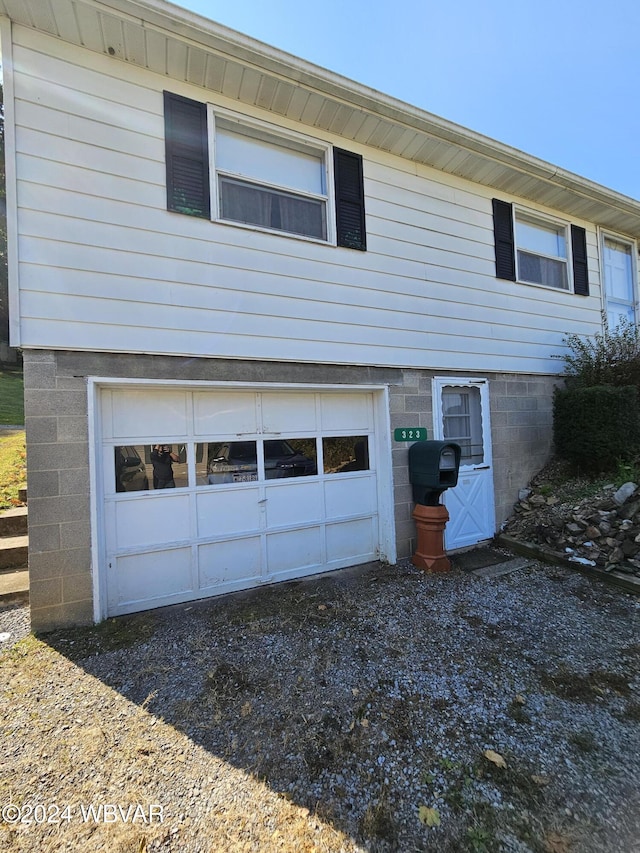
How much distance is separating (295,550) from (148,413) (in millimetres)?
2110

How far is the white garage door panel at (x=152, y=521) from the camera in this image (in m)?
3.45

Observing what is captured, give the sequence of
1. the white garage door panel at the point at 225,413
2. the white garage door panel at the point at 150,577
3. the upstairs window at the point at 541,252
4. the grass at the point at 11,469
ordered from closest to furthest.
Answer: the white garage door panel at the point at 150,577 → the white garage door panel at the point at 225,413 → the grass at the point at 11,469 → the upstairs window at the point at 541,252

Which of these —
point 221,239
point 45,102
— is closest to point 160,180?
point 221,239

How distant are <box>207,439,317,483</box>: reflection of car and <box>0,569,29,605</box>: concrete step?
200 cm

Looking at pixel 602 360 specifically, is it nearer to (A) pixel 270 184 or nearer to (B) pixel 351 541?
(B) pixel 351 541

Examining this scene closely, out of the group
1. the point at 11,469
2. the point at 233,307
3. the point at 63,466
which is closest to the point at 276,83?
the point at 233,307

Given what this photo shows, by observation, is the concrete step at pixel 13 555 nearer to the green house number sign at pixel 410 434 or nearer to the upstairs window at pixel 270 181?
the upstairs window at pixel 270 181

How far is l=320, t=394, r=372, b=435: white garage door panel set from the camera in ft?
14.3

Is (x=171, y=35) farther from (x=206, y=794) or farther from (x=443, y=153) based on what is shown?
(x=206, y=794)

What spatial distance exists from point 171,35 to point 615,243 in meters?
7.54

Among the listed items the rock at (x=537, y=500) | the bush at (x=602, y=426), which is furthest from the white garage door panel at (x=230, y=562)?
the bush at (x=602, y=426)

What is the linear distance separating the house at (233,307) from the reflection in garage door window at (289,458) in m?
0.02

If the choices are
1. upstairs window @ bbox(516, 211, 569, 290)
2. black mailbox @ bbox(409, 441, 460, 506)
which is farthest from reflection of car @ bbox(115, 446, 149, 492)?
upstairs window @ bbox(516, 211, 569, 290)

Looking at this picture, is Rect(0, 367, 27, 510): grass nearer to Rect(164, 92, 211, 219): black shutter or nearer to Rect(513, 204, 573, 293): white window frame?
Rect(164, 92, 211, 219): black shutter
